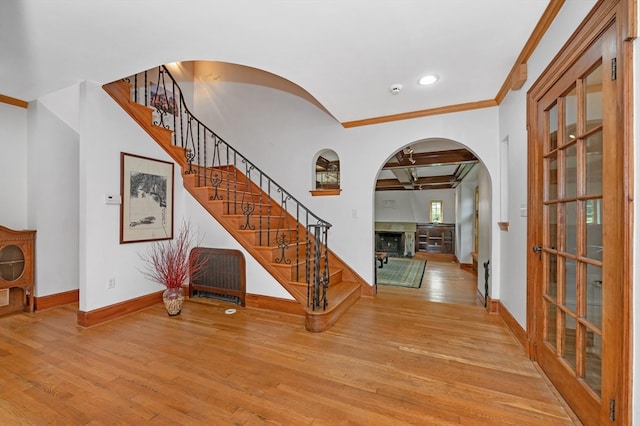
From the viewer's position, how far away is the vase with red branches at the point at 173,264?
121 inches

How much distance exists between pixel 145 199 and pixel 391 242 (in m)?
8.34

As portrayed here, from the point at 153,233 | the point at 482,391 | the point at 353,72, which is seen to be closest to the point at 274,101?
the point at 353,72

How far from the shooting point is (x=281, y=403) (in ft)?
5.51

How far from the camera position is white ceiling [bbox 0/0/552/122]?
1.75 m

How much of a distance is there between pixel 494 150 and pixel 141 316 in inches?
176

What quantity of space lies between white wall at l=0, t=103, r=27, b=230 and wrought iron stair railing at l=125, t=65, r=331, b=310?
1.30m

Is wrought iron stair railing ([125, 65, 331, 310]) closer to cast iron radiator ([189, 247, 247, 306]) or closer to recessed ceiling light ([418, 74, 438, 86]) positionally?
cast iron radiator ([189, 247, 247, 306])

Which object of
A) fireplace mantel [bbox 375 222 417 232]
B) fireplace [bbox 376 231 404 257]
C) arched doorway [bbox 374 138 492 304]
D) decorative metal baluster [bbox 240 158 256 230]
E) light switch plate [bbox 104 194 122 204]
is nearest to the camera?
light switch plate [bbox 104 194 122 204]

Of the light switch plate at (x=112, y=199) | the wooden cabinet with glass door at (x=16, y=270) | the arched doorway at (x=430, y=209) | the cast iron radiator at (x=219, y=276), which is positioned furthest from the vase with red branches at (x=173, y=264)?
the arched doorway at (x=430, y=209)

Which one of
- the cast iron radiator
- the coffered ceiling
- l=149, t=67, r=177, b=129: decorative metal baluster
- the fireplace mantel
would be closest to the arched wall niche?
the coffered ceiling

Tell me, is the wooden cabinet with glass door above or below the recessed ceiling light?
below

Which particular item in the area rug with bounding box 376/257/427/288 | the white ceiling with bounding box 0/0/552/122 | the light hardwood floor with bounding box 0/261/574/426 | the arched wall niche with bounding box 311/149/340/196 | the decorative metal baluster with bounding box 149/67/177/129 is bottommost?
the area rug with bounding box 376/257/427/288

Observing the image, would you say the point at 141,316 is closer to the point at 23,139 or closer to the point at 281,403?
the point at 281,403

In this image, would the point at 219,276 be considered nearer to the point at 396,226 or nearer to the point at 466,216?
the point at 466,216
